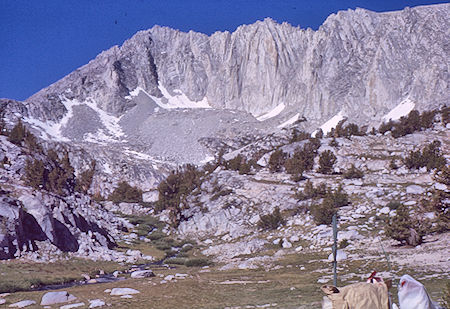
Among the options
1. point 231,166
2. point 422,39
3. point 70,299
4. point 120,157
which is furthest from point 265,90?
point 70,299

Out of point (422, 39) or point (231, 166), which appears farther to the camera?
point (422, 39)

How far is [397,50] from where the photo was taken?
114 meters

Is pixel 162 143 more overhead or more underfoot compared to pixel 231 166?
more overhead

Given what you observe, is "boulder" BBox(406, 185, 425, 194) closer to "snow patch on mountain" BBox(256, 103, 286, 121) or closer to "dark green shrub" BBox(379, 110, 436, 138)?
"dark green shrub" BBox(379, 110, 436, 138)

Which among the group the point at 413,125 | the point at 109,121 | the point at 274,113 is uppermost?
the point at 109,121

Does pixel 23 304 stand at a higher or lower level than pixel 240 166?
lower

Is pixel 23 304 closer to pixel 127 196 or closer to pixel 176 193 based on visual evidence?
pixel 176 193

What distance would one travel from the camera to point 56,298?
18844 mm

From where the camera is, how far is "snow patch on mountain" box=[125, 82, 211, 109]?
18662 cm

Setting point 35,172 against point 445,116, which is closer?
point 35,172

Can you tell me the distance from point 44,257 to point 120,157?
84.0m

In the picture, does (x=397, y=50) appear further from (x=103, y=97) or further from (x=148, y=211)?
(x=103, y=97)

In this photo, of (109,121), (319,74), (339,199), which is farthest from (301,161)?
(109,121)

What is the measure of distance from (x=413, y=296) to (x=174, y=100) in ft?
624
